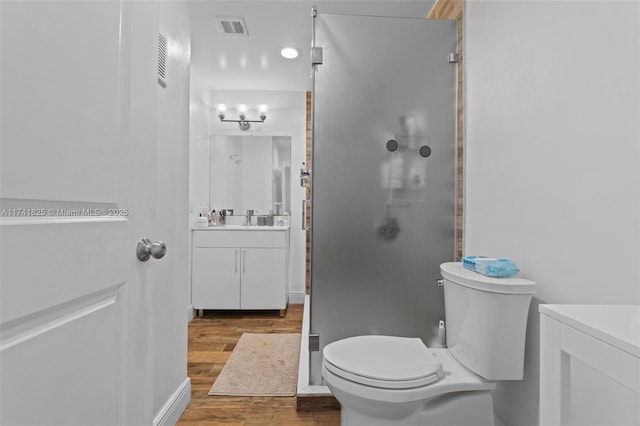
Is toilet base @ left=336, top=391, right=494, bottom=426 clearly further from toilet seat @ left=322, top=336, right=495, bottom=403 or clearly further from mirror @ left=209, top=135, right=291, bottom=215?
mirror @ left=209, top=135, right=291, bottom=215

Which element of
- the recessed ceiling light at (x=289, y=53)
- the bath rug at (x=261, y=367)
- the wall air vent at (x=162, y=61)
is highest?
the recessed ceiling light at (x=289, y=53)

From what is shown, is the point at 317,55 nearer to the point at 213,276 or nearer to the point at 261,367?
the point at 261,367

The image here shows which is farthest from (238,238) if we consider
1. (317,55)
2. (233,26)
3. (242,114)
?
(317,55)

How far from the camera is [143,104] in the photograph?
0.85 metres

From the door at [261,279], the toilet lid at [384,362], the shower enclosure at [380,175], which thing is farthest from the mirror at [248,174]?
the toilet lid at [384,362]

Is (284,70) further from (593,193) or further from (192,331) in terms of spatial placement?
(593,193)

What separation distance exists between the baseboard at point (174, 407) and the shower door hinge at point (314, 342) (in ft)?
2.11

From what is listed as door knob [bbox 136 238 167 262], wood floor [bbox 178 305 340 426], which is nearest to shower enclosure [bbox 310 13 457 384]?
wood floor [bbox 178 305 340 426]

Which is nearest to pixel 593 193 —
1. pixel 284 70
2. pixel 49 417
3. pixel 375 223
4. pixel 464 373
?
pixel 464 373

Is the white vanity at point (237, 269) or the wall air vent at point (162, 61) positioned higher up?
the wall air vent at point (162, 61)

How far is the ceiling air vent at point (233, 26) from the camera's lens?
235cm

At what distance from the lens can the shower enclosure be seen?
70.1 inches

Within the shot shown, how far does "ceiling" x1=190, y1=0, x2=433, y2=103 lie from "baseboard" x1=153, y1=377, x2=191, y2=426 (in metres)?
2.26

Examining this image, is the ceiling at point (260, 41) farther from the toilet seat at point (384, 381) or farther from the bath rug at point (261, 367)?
the bath rug at point (261, 367)
